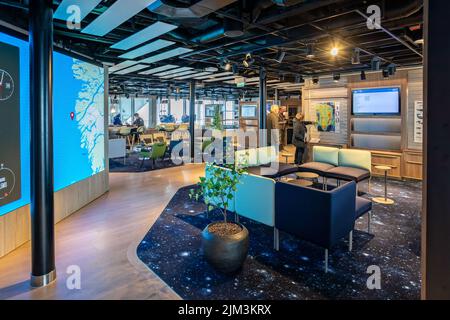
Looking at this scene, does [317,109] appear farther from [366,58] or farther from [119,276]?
[119,276]

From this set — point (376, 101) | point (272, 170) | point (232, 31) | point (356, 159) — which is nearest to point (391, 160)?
point (376, 101)

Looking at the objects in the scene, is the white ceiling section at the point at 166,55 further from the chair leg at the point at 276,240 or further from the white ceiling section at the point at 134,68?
the chair leg at the point at 276,240

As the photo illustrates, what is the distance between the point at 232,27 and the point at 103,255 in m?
3.35

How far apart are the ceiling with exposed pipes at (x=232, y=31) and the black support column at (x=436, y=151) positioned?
1.81 m

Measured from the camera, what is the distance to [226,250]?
9.55 ft

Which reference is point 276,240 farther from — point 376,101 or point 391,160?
point 376,101

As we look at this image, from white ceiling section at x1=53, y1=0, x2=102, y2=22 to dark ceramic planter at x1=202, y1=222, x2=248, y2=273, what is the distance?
2977mm

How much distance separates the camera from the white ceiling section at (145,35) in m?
4.16

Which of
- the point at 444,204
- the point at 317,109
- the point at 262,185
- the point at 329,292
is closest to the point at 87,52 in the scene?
the point at 262,185

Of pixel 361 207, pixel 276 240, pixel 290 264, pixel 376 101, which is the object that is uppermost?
pixel 376 101

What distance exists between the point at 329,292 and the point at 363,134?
6575 mm

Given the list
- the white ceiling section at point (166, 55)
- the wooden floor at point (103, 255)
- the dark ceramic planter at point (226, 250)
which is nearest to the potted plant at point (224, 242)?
the dark ceramic planter at point (226, 250)

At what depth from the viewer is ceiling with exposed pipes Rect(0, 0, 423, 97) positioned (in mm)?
3367

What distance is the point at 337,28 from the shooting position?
13.8 ft
